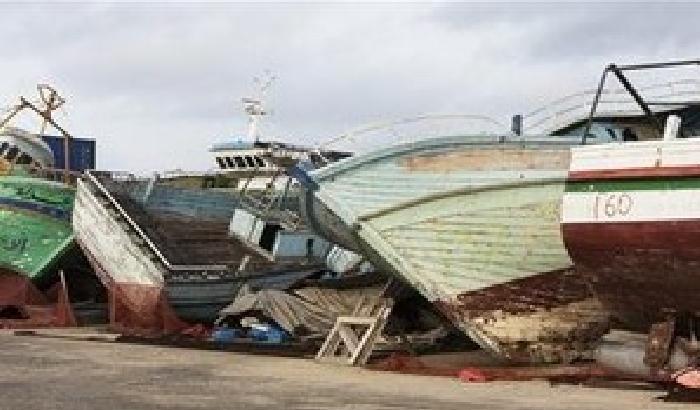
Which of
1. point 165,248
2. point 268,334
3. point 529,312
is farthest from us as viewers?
point 165,248

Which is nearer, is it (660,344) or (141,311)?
(660,344)

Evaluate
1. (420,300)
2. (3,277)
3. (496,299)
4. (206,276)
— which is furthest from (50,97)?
(496,299)

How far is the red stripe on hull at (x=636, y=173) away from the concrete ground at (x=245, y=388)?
2506 millimetres

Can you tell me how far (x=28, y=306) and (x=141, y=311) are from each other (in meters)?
3.70

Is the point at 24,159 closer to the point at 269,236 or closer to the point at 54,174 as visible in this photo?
the point at 54,174

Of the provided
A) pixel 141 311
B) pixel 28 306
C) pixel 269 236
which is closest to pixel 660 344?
pixel 141 311

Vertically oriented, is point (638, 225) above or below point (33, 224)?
above

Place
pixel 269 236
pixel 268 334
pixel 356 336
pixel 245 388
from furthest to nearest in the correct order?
1. pixel 269 236
2. pixel 268 334
3. pixel 356 336
4. pixel 245 388

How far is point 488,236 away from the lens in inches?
538

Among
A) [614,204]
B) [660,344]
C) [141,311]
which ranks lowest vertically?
[141,311]

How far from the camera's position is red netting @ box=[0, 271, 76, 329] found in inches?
848

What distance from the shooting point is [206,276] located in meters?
20.2

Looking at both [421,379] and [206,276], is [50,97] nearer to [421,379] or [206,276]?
[206,276]

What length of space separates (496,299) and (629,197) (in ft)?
8.19
